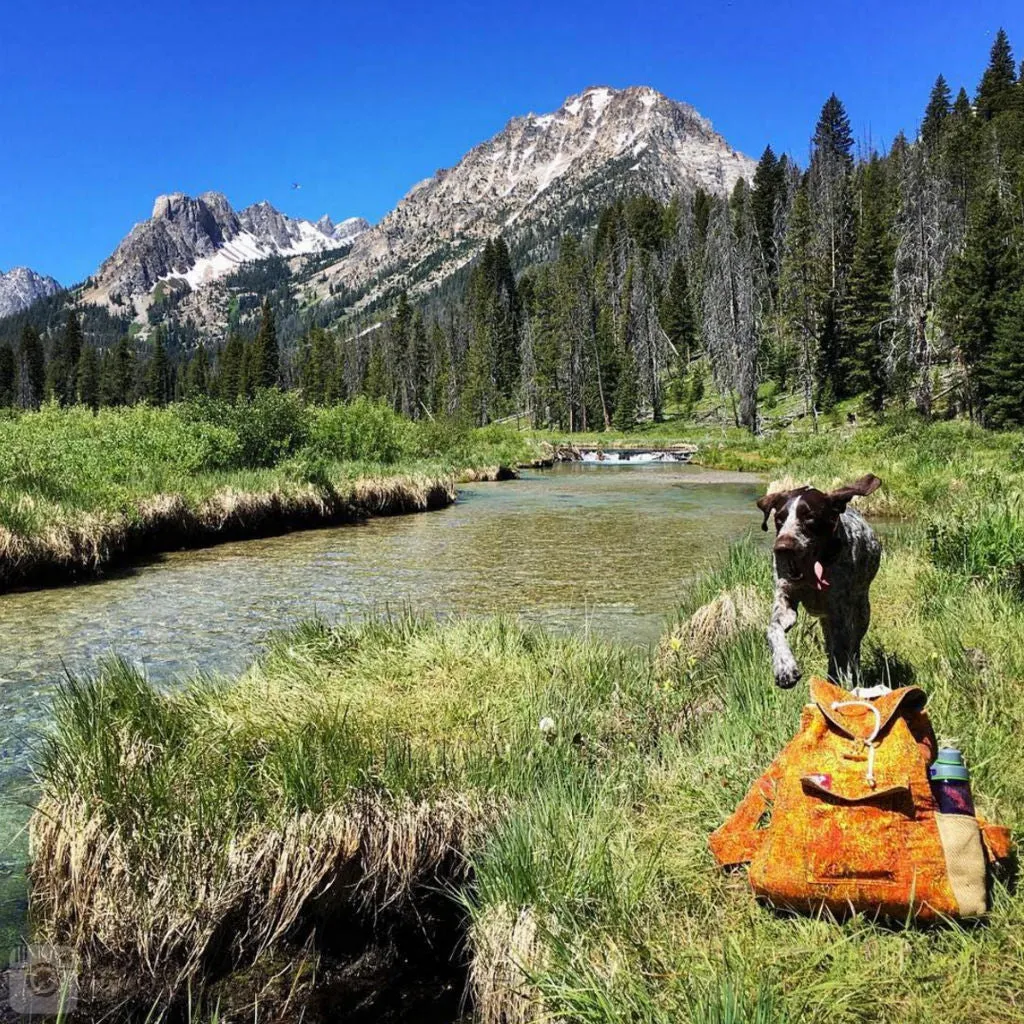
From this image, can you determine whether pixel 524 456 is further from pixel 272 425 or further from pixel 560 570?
pixel 560 570

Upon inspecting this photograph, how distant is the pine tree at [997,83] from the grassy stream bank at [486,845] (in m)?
91.3

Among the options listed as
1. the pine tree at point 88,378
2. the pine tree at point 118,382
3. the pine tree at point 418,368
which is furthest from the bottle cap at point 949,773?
the pine tree at point 88,378

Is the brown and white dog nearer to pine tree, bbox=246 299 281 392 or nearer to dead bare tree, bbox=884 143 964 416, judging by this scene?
dead bare tree, bbox=884 143 964 416

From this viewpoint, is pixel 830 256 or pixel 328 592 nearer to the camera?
pixel 328 592

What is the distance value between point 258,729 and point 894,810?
361 centimetres

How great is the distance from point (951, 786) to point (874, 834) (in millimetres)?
402

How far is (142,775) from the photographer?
392 cm

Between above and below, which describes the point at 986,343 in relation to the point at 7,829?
above

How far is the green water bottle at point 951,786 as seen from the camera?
2.88 meters

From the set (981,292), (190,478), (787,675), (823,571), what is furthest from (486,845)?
(981,292)

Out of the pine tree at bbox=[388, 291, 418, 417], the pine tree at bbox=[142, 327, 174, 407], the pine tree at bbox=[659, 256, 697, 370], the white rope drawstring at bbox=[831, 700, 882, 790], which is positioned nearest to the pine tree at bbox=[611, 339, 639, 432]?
the pine tree at bbox=[659, 256, 697, 370]

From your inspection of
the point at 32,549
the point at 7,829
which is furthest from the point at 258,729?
the point at 32,549

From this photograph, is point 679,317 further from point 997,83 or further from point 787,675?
point 787,675

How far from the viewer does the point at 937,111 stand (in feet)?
271
